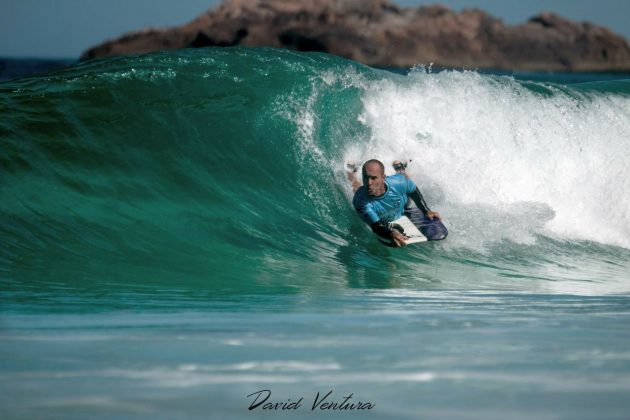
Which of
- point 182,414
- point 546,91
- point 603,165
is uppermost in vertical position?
point 546,91

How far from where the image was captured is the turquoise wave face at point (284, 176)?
8211 millimetres

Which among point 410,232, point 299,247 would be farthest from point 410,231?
point 299,247

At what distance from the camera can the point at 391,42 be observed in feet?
309

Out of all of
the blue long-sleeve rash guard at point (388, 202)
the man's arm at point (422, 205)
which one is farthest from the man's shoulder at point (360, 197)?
the man's arm at point (422, 205)

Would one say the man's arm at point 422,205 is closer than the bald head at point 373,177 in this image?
No

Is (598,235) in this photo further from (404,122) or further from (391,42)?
(391,42)

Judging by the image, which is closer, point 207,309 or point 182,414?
point 182,414


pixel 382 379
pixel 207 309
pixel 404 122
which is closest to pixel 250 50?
pixel 404 122

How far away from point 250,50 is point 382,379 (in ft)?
28.1

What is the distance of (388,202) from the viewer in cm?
928

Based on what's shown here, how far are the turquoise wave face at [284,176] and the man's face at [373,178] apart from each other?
2.08 feet

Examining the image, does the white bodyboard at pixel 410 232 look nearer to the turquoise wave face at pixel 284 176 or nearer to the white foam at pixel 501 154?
the turquoise wave face at pixel 284 176

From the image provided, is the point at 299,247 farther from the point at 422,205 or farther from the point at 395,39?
the point at 395,39

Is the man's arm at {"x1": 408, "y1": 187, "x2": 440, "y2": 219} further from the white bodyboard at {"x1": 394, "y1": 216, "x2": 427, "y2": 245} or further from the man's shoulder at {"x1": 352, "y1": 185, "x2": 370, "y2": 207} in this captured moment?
the man's shoulder at {"x1": 352, "y1": 185, "x2": 370, "y2": 207}
